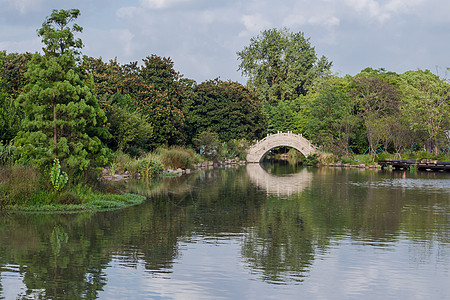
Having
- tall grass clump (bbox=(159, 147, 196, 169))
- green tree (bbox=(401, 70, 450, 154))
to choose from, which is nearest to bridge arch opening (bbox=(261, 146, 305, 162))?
green tree (bbox=(401, 70, 450, 154))

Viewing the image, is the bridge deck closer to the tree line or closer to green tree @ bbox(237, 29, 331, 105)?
the tree line

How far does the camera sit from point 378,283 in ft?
31.0

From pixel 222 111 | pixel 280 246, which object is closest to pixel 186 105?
pixel 222 111

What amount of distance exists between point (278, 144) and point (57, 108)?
42618 millimetres

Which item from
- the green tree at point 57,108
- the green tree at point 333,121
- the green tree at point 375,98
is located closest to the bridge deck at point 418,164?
the green tree at point 375,98

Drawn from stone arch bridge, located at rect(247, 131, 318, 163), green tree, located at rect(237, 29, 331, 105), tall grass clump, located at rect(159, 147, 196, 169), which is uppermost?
green tree, located at rect(237, 29, 331, 105)

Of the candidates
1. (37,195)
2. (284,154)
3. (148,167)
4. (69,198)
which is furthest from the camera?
(284,154)

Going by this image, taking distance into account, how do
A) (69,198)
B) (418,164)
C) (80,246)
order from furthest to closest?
(418,164) → (69,198) → (80,246)

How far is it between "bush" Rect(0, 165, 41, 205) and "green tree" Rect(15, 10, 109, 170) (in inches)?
50.0

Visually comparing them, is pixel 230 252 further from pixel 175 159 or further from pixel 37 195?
pixel 175 159

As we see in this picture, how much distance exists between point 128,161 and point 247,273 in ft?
81.8

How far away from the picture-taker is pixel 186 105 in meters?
55.5

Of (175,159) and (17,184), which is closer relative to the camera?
(17,184)

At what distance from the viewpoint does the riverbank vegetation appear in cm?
1881
